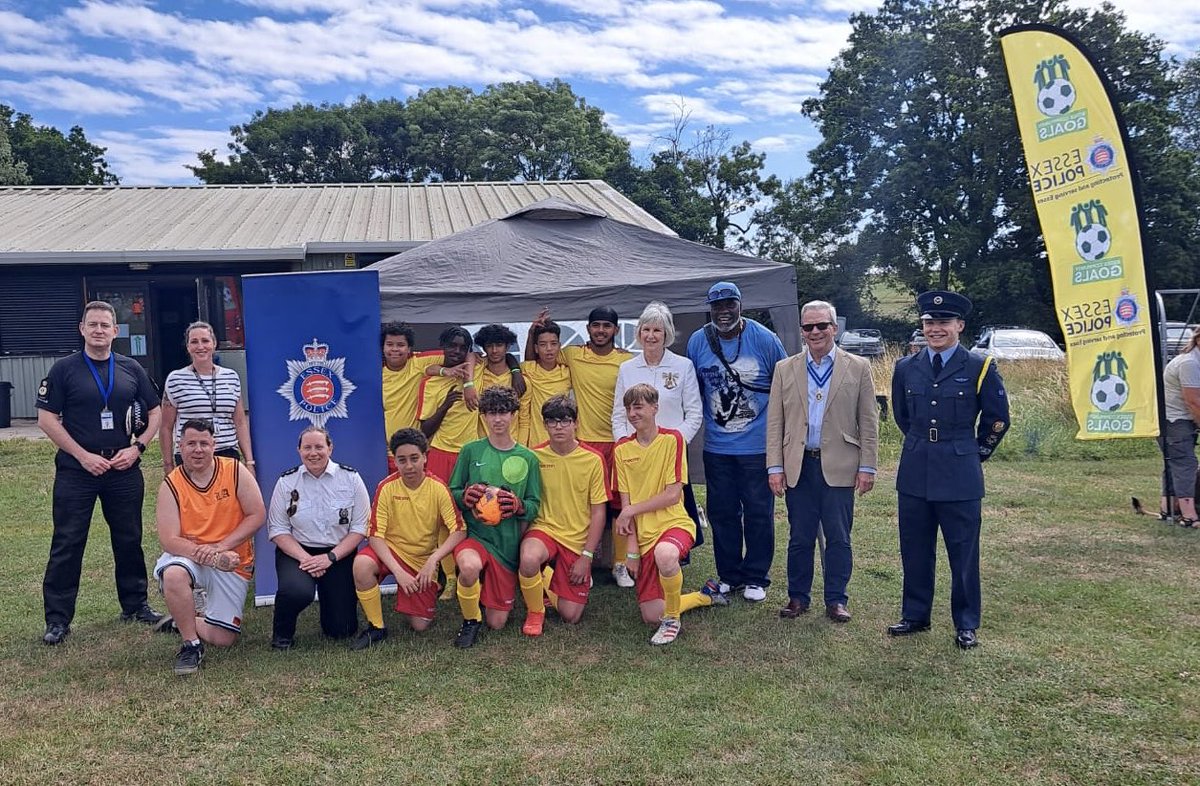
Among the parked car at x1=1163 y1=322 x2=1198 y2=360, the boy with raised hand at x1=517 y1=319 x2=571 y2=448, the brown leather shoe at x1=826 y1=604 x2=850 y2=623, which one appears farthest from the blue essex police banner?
the parked car at x1=1163 y1=322 x2=1198 y2=360

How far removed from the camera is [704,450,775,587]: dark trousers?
477 cm

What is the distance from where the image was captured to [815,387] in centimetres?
446

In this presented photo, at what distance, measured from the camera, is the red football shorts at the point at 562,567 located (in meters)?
4.45

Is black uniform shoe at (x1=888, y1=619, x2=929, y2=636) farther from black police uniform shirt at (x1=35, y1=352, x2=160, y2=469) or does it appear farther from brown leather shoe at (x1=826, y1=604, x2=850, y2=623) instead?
black police uniform shirt at (x1=35, y1=352, x2=160, y2=469)

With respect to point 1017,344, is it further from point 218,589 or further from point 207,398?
point 218,589

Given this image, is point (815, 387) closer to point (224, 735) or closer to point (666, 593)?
point (666, 593)

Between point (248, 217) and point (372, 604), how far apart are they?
1268 cm

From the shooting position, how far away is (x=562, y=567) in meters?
4.50

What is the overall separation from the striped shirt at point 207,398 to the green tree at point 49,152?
32.0m

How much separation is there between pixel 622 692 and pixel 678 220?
968 inches

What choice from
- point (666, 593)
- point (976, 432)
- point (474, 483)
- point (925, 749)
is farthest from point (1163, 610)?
point (474, 483)

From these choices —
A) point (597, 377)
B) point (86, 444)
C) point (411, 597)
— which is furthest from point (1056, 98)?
point (86, 444)

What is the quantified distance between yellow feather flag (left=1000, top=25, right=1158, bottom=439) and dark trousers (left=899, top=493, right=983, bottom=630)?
2.90 m

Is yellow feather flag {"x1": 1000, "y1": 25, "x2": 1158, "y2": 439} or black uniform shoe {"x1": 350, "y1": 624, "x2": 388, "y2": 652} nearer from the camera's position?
black uniform shoe {"x1": 350, "y1": 624, "x2": 388, "y2": 652}
